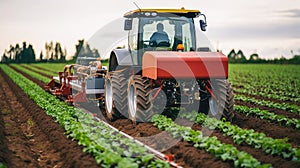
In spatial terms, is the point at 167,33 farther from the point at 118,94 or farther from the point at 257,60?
the point at 257,60

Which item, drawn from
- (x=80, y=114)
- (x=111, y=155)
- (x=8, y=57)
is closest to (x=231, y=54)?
(x=8, y=57)

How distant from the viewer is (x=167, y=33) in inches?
459

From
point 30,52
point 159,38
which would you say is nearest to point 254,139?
point 159,38

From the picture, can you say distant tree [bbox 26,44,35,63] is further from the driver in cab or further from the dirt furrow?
the driver in cab

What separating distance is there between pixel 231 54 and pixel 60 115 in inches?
2676

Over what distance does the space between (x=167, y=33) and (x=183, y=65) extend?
1.53m

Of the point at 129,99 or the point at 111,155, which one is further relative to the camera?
the point at 129,99

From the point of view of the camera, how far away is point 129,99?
447 inches

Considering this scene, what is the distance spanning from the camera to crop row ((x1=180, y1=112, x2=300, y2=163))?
7863mm

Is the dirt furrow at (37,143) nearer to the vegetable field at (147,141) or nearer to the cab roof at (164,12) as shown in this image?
the vegetable field at (147,141)

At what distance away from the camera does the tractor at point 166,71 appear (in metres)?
10.5

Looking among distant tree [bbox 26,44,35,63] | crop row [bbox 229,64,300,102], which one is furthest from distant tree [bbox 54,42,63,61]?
crop row [bbox 229,64,300,102]

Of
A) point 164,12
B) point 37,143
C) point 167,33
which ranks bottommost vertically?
point 37,143

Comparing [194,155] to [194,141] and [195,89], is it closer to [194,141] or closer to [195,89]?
[194,141]
